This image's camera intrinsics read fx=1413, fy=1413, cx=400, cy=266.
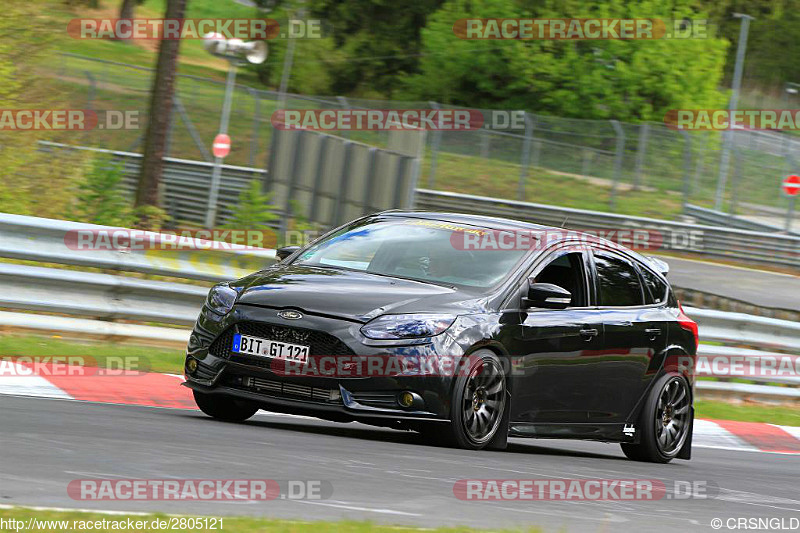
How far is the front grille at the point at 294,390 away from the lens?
801cm

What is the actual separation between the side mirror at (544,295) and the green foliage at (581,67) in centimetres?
3978

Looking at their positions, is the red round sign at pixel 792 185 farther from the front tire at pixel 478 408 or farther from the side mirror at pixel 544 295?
the front tire at pixel 478 408

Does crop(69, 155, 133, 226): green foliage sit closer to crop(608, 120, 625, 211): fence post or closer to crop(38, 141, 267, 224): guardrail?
crop(38, 141, 267, 224): guardrail

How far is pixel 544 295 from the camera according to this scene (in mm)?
8695

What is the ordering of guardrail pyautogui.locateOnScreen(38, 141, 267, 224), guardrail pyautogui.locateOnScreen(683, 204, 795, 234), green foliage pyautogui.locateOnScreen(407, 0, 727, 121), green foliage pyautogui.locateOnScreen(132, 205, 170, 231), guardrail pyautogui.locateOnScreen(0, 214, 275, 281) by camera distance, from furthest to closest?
green foliage pyautogui.locateOnScreen(407, 0, 727, 121), guardrail pyautogui.locateOnScreen(683, 204, 795, 234), guardrail pyautogui.locateOnScreen(38, 141, 267, 224), green foliage pyautogui.locateOnScreen(132, 205, 170, 231), guardrail pyautogui.locateOnScreen(0, 214, 275, 281)

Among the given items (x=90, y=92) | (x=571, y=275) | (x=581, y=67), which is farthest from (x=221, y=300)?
(x=581, y=67)

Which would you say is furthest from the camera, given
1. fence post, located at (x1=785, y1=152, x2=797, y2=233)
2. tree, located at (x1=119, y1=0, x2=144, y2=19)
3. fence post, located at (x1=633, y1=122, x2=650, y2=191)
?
tree, located at (x1=119, y1=0, x2=144, y2=19)

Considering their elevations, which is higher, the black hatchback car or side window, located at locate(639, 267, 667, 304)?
side window, located at locate(639, 267, 667, 304)

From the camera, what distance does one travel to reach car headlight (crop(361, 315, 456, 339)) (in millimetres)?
7984

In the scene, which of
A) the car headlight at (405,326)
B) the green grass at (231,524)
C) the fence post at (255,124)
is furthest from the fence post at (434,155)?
the green grass at (231,524)

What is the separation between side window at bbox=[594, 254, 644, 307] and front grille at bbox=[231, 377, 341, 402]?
248 centimetres

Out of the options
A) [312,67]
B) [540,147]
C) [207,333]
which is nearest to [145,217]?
[207,333]

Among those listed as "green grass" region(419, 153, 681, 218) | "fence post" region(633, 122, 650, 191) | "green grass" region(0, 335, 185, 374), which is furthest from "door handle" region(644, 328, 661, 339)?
"fence post" region(633, 122, 650, 191)

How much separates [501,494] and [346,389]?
1502 millimetres
